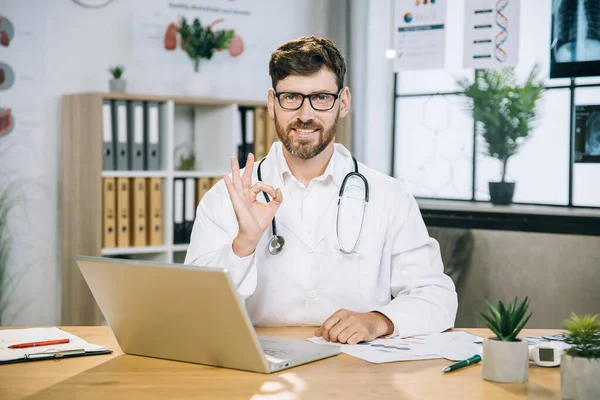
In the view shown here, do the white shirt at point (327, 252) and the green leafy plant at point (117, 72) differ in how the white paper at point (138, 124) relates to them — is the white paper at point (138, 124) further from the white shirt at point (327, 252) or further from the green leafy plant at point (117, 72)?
the white shirt at point (327, 252)

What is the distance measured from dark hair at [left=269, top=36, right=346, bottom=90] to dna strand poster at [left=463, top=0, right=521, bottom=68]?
201 centimetres

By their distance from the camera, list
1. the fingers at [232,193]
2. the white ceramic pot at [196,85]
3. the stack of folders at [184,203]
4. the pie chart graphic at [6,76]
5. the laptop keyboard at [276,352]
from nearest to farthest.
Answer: the laptop keyboard at [276,352] → the fingers at [232,193] → the pie chart graphic at [6,76] → the stack of folders at [184,203] → the white ceramic pot at [196,85]

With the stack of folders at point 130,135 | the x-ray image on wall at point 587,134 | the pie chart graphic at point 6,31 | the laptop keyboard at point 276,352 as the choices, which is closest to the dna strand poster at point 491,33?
the x-ray image on wall at point 587,134

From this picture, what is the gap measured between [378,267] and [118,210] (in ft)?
6.39

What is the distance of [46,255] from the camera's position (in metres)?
3.93

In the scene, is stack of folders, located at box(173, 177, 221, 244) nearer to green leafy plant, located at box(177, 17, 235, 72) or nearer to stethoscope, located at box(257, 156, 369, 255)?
green leafy plant, located at box(177, 17, 235, 72)

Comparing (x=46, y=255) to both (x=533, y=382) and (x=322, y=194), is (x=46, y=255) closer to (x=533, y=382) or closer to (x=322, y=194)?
(x=322, y=194)

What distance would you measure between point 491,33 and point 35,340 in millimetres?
3055

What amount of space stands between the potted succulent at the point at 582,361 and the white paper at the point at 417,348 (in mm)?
297

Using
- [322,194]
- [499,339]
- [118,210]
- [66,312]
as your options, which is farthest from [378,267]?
[66,312]

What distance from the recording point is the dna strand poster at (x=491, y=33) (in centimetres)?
395

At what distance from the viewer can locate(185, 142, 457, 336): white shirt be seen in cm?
214

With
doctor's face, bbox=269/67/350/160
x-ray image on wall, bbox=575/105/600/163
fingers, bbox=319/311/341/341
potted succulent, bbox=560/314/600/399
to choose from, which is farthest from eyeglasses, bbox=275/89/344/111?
x-ray image on wall, bbox=575/105/600/163

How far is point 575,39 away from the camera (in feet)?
12.1
